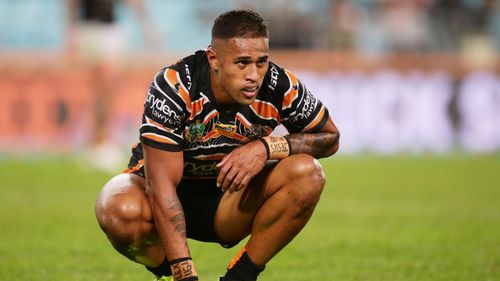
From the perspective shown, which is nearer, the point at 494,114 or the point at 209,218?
the point at 209,218

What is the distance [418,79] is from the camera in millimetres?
18297

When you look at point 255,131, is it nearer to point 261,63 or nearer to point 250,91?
point 250,91

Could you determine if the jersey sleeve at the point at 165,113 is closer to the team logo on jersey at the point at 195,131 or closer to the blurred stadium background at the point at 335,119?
the team logo on jersey at the point at 195,131

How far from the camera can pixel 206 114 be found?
5414 mm

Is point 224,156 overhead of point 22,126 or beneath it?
overhead

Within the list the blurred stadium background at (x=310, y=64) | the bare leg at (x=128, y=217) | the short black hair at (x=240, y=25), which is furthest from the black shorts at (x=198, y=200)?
the blurred stadium background at (x=310, y=64)

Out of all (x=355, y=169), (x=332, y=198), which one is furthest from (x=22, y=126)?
(x=332, y=198)

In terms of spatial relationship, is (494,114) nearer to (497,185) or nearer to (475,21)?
(475,21)

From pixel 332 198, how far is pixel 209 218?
566 centimetres

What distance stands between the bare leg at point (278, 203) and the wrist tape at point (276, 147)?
5cm

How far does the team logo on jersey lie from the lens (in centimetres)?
540

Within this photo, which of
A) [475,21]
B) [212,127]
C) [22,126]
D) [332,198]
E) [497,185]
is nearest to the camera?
[212,127]

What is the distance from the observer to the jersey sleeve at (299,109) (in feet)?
17.9

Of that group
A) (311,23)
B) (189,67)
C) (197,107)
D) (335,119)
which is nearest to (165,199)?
(197,107)
